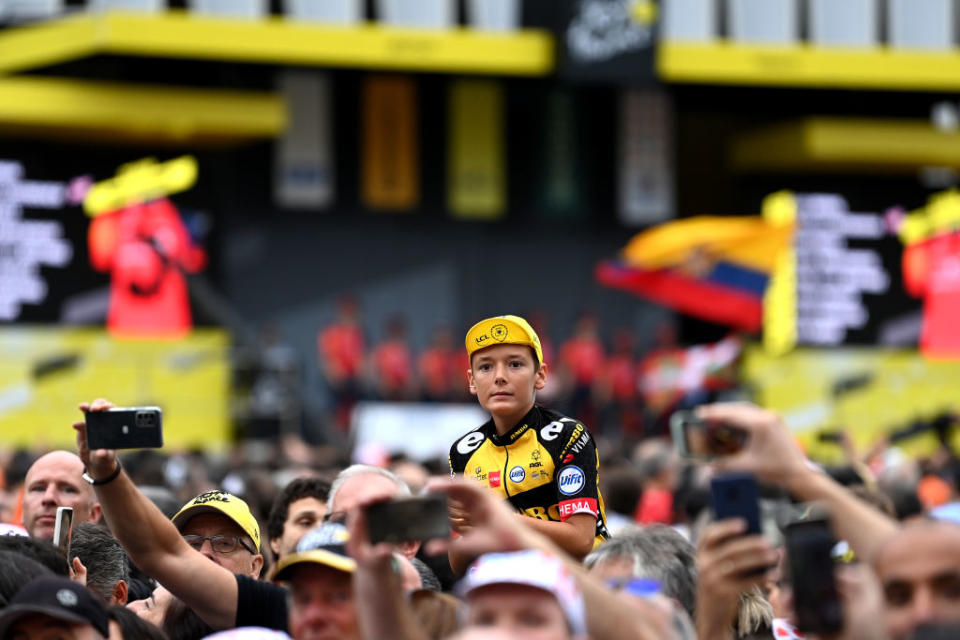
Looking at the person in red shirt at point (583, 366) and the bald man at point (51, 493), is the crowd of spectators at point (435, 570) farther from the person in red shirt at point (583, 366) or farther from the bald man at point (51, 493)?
the person in red shirt at point (583, 366)

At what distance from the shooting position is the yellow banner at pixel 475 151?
1128 inches

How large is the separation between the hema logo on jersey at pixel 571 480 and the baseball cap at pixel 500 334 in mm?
524

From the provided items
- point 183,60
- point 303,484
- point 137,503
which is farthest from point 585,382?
point 137,503

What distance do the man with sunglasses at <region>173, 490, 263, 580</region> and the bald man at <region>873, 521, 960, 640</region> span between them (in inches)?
105

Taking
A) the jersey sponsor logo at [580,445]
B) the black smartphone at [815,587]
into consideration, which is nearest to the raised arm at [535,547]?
the black smartphone at [815,587]

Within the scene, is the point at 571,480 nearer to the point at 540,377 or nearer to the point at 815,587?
the point at 540,377

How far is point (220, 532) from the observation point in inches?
242

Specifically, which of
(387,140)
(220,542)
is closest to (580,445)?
(220,542)

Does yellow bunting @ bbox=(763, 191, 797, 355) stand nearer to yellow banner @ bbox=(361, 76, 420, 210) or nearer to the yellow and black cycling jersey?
yellow banner @ bbox=(361, 76, 420, 210)

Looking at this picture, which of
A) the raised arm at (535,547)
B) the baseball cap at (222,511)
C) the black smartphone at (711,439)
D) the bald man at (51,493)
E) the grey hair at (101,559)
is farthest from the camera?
the bald man at (51,493)

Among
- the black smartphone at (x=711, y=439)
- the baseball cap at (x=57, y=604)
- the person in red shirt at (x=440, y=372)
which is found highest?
the black smartphone at (x=711, y=439)

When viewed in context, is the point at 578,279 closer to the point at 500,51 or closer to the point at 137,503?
the point at 500,51

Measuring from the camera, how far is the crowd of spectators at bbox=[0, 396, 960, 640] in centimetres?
407

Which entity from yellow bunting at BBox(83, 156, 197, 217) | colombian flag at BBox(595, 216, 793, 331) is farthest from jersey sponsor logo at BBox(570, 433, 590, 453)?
yellow bunting at BBox(83, 156, 197, 217)
